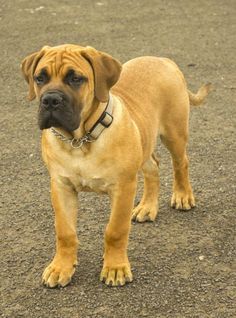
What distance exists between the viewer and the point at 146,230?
5.25 meters

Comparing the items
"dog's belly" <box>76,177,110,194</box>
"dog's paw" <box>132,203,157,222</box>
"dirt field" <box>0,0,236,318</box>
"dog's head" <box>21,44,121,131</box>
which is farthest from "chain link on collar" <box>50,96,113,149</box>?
"dog's paw" <box>132,203,157,222</box>

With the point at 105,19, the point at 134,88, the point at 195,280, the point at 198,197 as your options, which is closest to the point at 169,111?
the point at 134,88

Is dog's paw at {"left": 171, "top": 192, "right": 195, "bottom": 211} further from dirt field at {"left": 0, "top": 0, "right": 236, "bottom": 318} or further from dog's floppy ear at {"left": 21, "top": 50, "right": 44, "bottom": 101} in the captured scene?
dog's floppy ear at {"left": 21, "top": 50, "right": 44, "bottom": 101}

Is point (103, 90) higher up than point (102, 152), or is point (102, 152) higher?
point (103, 90)

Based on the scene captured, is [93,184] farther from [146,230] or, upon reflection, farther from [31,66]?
[146,230]

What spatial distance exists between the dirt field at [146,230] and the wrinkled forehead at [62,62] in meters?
1.52

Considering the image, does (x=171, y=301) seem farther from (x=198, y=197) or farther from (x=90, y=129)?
(x=198, y=197)

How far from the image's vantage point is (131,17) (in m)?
13.1

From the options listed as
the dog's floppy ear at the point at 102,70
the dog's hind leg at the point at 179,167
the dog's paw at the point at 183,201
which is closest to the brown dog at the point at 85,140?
the dog's floppy ear at the point at 102,70

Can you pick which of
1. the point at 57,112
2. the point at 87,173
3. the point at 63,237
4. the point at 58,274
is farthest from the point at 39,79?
the point at 58,274

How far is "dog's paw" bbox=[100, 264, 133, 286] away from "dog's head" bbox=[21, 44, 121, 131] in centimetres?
111

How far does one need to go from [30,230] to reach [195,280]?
4.98 ft

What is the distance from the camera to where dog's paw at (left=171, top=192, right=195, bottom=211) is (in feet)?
18.1

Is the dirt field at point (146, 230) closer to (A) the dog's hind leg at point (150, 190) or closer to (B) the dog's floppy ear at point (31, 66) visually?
(A) the dog's hind leg at point (150, 190)
